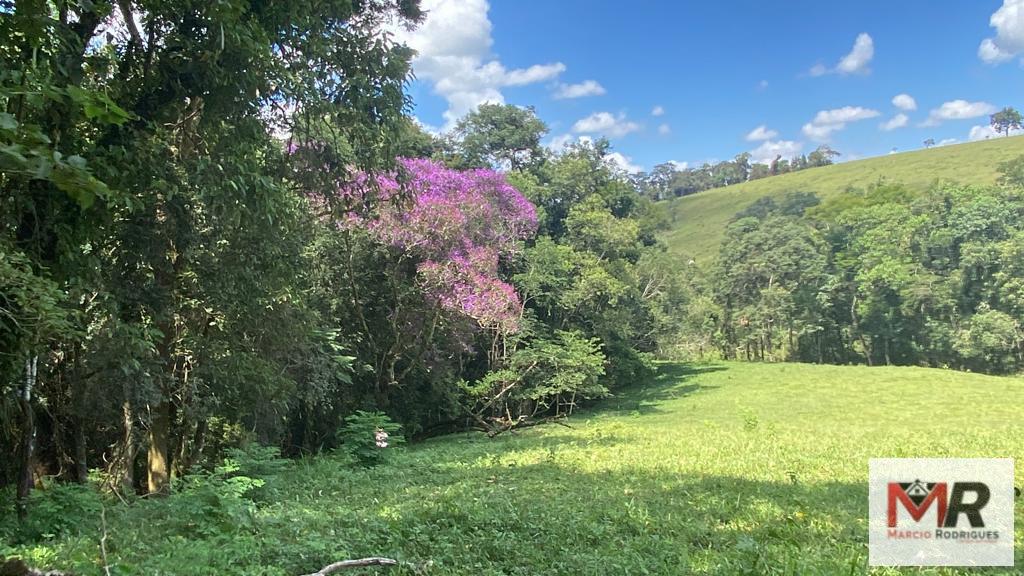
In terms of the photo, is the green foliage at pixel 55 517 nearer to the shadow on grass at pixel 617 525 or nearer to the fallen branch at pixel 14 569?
the shadow on grass at pixel 617 525

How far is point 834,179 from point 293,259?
275 feet

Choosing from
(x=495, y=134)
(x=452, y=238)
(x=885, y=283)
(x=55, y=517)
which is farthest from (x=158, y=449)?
(x=885, y=283)

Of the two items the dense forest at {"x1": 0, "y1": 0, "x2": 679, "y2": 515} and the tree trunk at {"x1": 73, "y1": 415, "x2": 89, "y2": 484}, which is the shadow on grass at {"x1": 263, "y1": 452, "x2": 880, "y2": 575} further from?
the tree trunk at {"x1": 73, "y1": 415, "x2": 89, "y2": 484}

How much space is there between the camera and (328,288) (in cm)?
1438

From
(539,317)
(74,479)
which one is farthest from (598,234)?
(74,479)

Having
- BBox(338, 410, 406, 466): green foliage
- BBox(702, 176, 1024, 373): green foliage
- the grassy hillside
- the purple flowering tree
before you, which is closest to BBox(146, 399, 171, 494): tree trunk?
BBox(338, 410, 406, 466): green foliage

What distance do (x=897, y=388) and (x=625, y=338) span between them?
10.2 metres

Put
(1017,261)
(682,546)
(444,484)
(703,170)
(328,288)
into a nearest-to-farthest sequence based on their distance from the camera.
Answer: (682,546) → (444,484) → (328,288) → (1017,261) → (703,170)

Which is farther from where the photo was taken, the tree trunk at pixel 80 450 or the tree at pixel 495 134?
the tree at pixel 495 134

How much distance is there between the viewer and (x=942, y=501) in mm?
4855

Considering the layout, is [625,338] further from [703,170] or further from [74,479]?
[703,170]

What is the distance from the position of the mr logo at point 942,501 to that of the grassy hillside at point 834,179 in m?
55.3

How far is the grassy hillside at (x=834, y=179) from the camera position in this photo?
64.9 metres

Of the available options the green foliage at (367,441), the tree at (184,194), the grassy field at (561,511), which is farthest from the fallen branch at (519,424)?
the tree at (184,194)
